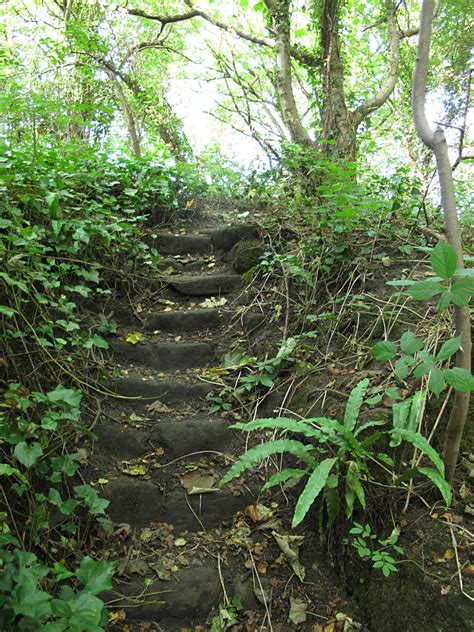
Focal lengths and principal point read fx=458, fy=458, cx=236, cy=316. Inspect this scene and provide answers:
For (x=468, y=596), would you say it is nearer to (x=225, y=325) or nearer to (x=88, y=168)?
(x=225, y=325)

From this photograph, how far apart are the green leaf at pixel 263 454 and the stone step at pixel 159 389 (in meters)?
1.25

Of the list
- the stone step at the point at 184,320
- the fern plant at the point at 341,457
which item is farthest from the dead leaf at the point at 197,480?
the stone step at the point at 184,320

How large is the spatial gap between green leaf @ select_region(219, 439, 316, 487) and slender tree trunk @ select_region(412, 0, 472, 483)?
69cm

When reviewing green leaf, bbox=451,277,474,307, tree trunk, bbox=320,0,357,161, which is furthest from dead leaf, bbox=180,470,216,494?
tree trunk, bbox=320,0,357,161

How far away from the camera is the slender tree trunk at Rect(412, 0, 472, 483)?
1.99 meters

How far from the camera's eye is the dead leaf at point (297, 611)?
2283 millimetres

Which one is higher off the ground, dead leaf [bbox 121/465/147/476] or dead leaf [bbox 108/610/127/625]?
dead leaf [bbox 121/465/147/476]

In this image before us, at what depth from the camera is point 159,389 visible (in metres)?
3.58

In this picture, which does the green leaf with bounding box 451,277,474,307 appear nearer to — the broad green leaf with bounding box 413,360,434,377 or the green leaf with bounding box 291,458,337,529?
the broad green leaf with bounding box 413,360,434,377

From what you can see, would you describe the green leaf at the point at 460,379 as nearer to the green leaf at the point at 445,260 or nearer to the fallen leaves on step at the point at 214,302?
the green leaf at the point at 445,260

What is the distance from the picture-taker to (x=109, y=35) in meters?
8.90

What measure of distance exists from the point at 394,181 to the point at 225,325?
2.11 meters

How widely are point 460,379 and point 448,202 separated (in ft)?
2.65

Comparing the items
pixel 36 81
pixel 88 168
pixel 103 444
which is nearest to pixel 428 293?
pixel 103 444
